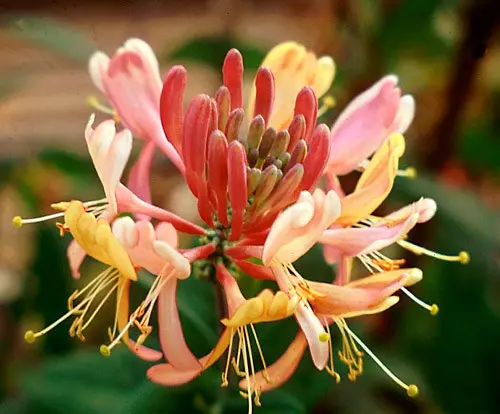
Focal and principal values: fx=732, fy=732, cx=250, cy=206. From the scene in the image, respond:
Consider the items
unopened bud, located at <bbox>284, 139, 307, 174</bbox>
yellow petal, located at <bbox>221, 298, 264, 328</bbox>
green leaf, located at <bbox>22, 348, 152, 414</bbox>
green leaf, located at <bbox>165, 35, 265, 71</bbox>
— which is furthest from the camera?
green leaf, located at <bbox>165, 35, 265, 71</bbox>

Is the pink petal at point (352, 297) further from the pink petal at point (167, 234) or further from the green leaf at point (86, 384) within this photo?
the green leaf at point (86, 384)

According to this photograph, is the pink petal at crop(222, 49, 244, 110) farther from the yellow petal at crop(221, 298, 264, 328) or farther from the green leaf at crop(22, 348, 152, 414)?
the green leaf at crop(22, 348, 152, 414)

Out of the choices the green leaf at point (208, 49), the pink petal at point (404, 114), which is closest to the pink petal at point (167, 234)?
the pink petal at point (404, 114)

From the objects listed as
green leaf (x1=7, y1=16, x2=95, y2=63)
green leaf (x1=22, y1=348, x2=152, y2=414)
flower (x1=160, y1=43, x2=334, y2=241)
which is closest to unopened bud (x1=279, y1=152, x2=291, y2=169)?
flower (x1=160, y1=43, x2=334, y2=241)

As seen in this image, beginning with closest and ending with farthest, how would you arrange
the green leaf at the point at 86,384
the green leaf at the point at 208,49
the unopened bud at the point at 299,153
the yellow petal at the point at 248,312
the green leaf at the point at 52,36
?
the yellow petal at the point at 248,312 → the unopened bud at the point at 299,153 → the green leaf at the point at 86,384 → the green leaf at the point at 52,36 → the green leaf at the point at 208,49

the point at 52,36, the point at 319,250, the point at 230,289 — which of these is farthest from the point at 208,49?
the point at 230,289

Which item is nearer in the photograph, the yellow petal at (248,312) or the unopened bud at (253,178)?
the yellow petal at (248,312)
